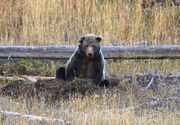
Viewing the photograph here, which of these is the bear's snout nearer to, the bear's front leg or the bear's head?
the bear's head

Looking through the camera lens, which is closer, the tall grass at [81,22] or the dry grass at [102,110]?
the dry grass at [102,110]

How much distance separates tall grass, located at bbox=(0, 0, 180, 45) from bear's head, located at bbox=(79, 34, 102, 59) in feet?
6.89

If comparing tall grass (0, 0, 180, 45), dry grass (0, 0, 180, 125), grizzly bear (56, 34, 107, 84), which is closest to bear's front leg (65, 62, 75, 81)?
grizzly bear (56, 34, 107, 84)

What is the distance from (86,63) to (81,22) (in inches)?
116

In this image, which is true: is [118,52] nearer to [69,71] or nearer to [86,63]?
[86,63]

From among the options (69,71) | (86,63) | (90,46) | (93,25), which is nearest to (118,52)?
(86,63)

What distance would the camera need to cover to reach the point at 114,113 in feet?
19.8

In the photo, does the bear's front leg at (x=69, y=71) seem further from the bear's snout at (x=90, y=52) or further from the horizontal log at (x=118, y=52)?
the horizontal log at (x=118, y=52)

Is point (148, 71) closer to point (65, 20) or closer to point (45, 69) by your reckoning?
point (45, 69)

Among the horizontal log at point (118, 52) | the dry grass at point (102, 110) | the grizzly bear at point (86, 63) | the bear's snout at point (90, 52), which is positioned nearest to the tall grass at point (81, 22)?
the horizontal log at point (118, 52)

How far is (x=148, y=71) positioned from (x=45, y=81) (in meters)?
2.13

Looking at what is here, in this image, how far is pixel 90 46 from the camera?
8031mm

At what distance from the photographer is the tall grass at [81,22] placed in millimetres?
10484

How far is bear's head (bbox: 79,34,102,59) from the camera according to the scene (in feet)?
26.3
